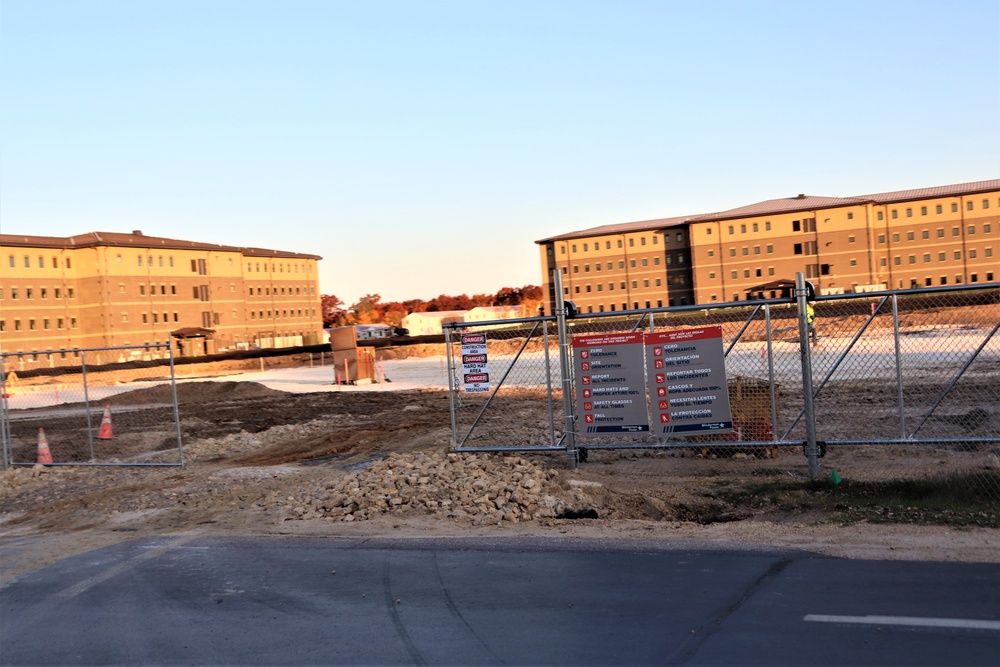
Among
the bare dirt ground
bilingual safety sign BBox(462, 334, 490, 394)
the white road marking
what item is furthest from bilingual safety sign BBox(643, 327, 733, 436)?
the white road marking

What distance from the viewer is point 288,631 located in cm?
639

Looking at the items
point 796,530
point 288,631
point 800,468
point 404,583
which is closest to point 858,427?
point 800,468

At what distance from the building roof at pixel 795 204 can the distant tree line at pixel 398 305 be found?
125 ft

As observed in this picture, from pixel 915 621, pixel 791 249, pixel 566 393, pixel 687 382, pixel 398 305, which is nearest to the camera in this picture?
pixel 915 621

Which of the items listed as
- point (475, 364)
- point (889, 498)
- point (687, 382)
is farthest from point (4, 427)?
point (889, 498)

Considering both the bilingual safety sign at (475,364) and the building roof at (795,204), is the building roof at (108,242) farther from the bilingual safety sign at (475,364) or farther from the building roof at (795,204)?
the bilingual safety sign at (475,364)

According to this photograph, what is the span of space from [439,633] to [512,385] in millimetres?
23900

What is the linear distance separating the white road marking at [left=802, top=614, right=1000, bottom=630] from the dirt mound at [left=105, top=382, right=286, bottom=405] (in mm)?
29977

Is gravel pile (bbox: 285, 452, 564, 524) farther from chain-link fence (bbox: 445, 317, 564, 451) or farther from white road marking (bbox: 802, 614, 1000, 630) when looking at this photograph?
white road marking (bbox: 802, 614, 1000, 630)

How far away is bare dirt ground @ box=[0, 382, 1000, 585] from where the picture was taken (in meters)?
8.52

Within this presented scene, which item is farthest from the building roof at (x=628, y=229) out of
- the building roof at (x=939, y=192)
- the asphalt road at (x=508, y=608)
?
the asphalt road at (x=508, y=608)

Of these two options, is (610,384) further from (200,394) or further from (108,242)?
(108,242)

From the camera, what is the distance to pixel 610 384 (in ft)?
38.6

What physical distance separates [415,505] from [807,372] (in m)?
4.98
